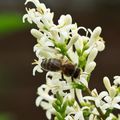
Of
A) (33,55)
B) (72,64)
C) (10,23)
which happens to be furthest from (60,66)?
(33,55)

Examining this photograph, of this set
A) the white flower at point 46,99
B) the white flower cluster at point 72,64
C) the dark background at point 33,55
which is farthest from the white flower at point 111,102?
the dark background at point 33,55

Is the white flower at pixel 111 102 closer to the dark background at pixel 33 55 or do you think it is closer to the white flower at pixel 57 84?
the white flower at pixel 57 84

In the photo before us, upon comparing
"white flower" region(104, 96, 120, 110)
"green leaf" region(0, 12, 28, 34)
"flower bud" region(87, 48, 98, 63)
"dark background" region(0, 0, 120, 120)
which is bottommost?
"white flower" region(104, 96, 120, 110)

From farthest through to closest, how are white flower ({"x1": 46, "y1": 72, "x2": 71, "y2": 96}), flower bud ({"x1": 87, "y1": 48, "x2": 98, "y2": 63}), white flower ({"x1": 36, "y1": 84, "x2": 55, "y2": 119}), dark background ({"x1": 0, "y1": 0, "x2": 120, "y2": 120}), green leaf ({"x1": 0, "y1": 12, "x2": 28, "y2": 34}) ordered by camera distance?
dark background ({"x1": 0, "y1": 0, "x2": 120, "y2": 120}) → green leaf ({"x1": 0, "y1": 12, "x2": 28, "y2": 34}) → white flower ({"x1": 36, "y1": 84, "x2": 55, "y2": 119}) → flower bud ({"x1": 87, "y1": 48, "x2": 98, "y2": 63}) → white flower ({"x1": 46, "y1": 72, "x2": 71, "y2": 96})

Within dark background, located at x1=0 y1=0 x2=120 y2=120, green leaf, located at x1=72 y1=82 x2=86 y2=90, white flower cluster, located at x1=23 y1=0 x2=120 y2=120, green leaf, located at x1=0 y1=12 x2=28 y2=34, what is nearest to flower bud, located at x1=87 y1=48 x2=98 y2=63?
white flower cluster, located at x1=23 y1=0 x2=120 y2=120

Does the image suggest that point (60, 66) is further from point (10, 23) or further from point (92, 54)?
point (10, 23)

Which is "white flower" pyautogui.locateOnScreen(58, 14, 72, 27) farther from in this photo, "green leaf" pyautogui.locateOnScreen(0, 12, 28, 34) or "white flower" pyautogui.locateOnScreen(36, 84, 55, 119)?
"green leaf" pyautogui.locateOnScreen(0, 12, 28, 34)
